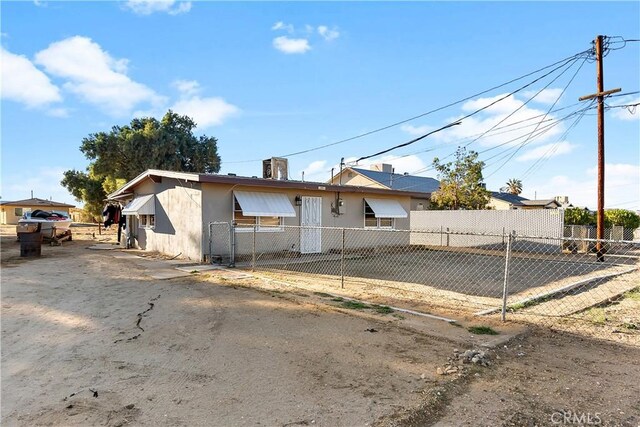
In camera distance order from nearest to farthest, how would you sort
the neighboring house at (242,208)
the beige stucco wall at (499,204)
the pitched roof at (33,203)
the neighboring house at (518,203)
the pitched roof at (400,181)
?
the neighboring house at (242,208), the pitched roof at (400,181), the neighboring house at (518,203), the beige stucco wall at (499,204), the pitched roof at (33,203)

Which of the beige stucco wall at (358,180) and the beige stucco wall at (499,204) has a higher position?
the beige stucco wall at (358,180)

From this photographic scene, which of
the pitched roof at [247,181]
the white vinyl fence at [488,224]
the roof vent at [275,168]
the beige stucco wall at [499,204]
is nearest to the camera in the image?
the pitched roof at [247,181]

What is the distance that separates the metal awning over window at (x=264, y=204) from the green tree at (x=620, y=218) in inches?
824

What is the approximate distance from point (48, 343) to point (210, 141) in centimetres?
3170

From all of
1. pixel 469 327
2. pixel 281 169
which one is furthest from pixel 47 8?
pixel 469 327

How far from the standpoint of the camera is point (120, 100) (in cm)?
1487

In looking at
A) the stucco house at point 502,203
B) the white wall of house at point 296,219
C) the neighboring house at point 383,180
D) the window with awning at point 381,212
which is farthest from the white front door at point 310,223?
the stucco house at point 502,203

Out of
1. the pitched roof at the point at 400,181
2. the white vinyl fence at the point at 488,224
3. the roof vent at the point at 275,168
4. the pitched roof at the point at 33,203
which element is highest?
the pitched roof at the point at 400,181

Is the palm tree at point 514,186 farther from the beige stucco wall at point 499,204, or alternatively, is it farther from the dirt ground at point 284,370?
the dirt ground at point 284,370

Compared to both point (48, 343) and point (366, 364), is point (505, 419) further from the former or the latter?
point (48, 343)

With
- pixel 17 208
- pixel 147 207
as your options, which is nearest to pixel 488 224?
pixel 147 207

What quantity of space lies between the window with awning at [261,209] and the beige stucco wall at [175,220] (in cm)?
133

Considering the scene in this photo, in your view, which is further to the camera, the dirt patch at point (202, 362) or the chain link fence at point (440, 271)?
the chain link fence at point (440, 271)

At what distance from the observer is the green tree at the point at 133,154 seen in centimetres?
→ 2984
